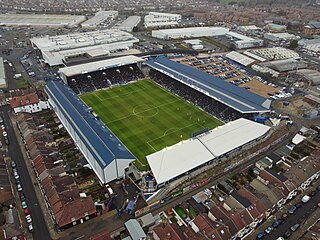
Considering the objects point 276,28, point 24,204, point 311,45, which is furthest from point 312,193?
point 276,28

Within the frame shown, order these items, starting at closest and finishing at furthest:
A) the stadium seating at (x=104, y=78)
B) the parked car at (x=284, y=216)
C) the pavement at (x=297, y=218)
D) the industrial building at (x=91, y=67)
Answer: the pavement at (x=297, y=218) → the parked car at (x=284, y=216) → the industrial building at (x=91, y=67) → the stadium seating at (x=104, y=78)

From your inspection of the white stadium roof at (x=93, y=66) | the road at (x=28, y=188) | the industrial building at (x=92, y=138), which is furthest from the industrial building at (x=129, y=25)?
the road at (x=28, y=188)

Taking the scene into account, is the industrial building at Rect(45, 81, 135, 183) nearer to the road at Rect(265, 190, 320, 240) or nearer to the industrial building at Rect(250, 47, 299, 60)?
the road at Rect(265, 190, 320, 240)

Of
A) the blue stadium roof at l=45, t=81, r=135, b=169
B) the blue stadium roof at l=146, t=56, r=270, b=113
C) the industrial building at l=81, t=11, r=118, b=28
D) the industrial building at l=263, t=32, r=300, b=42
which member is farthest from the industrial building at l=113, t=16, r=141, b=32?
the blue stadium roof at l=45, t=81, r=135, b=169

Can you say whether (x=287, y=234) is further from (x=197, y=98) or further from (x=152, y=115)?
(x=197, y=98)

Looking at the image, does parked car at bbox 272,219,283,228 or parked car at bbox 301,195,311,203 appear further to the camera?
parked car at bbox 301,195,311,203

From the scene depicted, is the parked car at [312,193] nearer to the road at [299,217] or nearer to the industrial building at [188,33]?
the road at [299,217]
